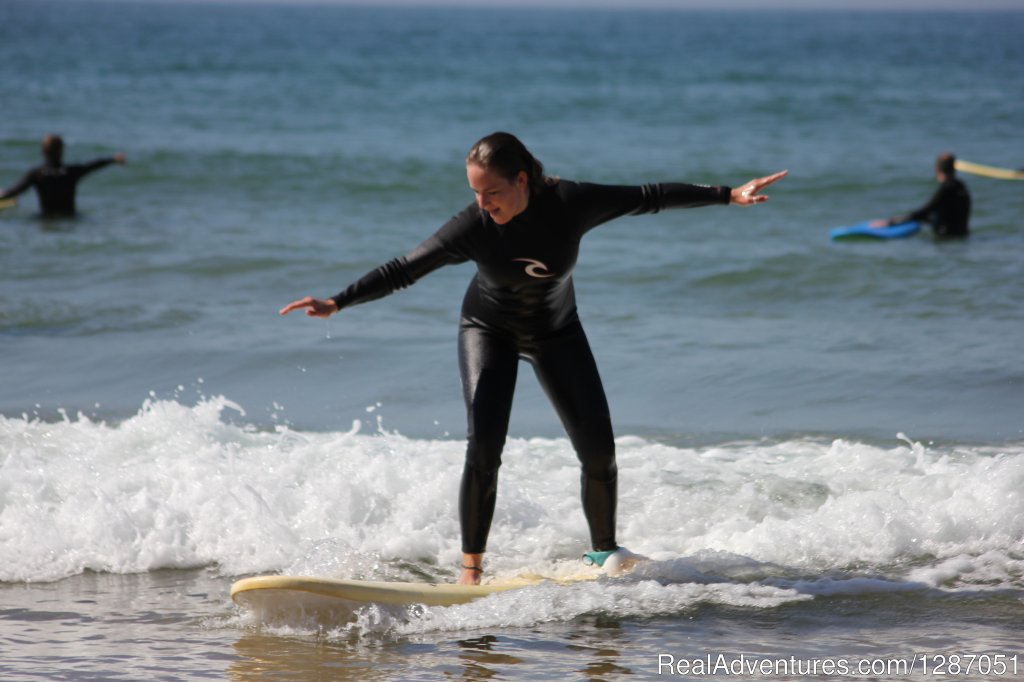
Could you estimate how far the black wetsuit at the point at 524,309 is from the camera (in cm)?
490

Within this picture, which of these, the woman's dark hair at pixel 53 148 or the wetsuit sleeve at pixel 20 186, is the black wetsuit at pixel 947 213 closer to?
the woman's dark hair at pixel 53 148

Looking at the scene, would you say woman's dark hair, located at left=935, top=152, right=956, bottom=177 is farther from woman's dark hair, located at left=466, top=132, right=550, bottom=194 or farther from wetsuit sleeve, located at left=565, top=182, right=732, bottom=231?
woman's dark hair, located at left=466, top=132, right=550, bottom=194

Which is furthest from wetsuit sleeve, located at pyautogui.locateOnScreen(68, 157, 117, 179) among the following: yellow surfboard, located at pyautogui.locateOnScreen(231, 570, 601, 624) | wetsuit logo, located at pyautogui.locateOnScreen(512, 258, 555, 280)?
wetsuit logo, located at pyautogui.locateOnScreen(512, 258, 555, 280)

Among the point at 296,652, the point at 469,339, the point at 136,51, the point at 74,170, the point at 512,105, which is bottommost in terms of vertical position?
the point at 296,652

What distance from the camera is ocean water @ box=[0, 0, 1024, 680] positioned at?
4914 millimetres

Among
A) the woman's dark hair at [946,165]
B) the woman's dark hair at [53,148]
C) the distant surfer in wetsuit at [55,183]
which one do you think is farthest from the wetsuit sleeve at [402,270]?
the woman's dark hair at [53,148]

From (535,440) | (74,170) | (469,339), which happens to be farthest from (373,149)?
(469,339)

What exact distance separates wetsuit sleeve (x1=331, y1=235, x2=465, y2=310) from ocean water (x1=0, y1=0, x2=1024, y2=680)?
1.27 metres

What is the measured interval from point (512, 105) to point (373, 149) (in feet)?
45.7

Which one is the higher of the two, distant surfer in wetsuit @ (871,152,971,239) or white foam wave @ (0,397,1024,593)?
distant surfer in wetsuit @ (871,152,971,239)

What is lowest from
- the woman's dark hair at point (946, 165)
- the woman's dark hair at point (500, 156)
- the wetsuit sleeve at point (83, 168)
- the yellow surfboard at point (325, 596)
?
the yellow surfboard at point (325, 596)

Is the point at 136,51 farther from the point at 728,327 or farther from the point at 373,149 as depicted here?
the point at 728,327

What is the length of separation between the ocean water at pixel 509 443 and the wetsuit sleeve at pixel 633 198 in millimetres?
1557

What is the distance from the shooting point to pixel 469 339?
511cm
